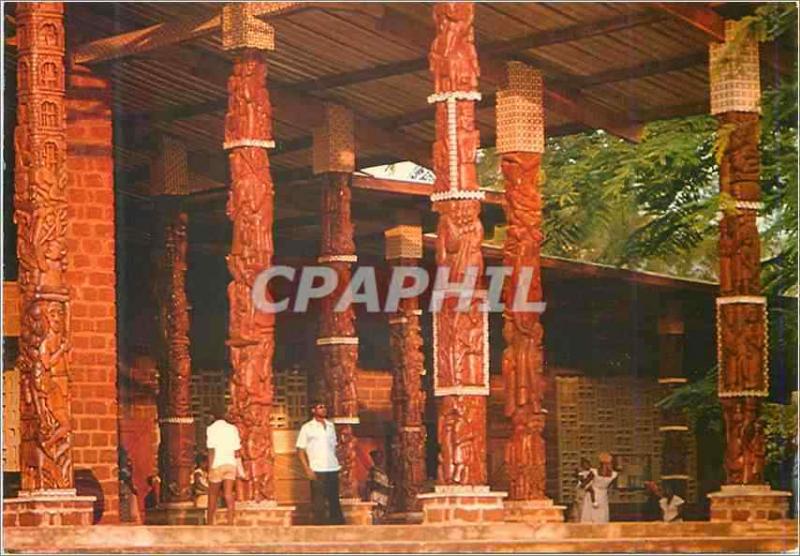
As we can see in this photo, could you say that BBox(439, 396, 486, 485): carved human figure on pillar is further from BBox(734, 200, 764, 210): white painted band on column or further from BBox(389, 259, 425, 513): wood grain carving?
BBox(389, 259, 425, 513): wood grain carving

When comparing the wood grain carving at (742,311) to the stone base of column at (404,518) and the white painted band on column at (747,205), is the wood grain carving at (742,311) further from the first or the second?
the stone base of column at (404,518)

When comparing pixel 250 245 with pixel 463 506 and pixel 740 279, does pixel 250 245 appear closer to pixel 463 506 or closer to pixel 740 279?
pixel 463 506

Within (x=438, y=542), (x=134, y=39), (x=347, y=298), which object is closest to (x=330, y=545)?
(x=438, y=542)

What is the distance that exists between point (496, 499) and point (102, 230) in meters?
6.27

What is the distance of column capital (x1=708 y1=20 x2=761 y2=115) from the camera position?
20766 mm

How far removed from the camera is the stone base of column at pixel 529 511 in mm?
21594

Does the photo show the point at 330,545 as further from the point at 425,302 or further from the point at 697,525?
the point at 425,302

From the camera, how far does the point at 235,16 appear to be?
2059cm

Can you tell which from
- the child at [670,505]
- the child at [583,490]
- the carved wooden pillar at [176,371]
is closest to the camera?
the child at [583,490]

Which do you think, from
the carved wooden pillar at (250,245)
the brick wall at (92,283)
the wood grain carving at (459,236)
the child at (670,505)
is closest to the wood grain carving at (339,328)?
the brick wall at (92,283)

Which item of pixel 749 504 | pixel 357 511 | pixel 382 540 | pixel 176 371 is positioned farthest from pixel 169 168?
pixel 382 540

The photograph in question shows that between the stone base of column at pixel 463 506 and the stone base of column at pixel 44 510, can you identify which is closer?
the stone base of column at pixel 463 506

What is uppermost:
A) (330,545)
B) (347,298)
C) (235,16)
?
(235,16)

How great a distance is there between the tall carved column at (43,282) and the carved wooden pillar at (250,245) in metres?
1.54
